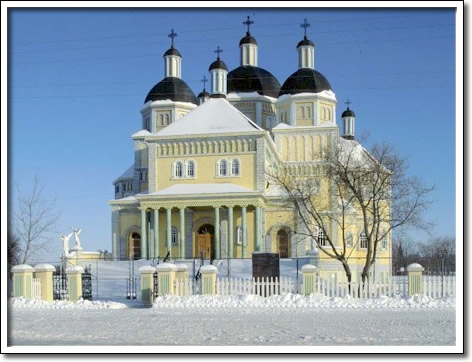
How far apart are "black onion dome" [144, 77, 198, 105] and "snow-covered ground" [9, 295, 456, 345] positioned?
30.7 metres

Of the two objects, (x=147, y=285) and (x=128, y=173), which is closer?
(x=147, y=285)

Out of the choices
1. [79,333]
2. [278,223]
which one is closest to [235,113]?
[278,223]

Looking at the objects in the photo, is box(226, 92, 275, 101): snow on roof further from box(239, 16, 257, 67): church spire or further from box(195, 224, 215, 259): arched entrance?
box(195, 224, 215, 259): arched entrance

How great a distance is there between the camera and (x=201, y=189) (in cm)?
4281

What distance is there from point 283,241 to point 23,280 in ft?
72.5

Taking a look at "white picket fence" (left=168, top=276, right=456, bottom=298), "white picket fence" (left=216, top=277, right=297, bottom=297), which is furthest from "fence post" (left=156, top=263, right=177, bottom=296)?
"white picket fence" (left=216, top=277, right=297, bottom=297)

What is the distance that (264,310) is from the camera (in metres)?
20.9

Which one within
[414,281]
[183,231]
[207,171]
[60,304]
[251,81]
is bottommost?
[60,304]

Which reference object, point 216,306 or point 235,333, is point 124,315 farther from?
point 235,333

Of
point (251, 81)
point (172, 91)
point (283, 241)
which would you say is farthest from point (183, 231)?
point (251, 81)

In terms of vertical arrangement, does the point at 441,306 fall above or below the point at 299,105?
Result: below

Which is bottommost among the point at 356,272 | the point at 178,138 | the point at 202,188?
the point at 356,272

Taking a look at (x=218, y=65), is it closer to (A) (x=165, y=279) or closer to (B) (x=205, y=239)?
(B) (x=205, y=239)
